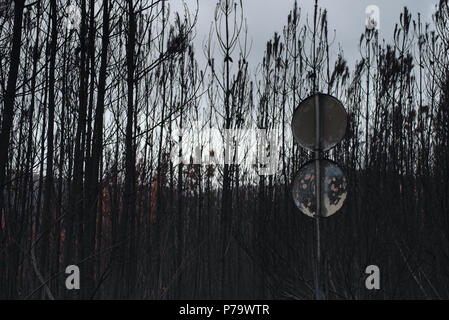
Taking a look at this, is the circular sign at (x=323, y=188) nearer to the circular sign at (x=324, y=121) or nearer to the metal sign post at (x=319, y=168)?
the metal sign post at (x=319, y=168)

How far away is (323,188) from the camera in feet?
10.3

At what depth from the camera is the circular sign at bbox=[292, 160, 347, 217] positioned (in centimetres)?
311

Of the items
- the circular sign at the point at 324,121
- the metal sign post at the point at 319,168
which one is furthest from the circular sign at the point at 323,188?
the circular sign at the point at 324,121

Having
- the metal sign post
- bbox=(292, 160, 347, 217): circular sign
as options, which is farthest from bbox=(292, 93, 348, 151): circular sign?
bbox=(292, 160, 347, 217): circular sign

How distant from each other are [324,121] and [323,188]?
19.2 inches

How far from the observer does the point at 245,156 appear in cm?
898

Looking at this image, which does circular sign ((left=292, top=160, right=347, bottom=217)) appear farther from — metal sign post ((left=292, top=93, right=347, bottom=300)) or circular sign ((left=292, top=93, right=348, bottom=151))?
circular sign ((left=292, top=93, right=348, bottom=151))

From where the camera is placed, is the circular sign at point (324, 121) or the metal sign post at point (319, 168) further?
the circular sign at point (324, 121)

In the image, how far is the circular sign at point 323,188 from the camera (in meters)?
3.11

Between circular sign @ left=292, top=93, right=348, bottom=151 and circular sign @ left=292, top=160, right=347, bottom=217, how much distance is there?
0.59 feet

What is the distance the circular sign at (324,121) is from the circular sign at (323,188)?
7.0 inches
